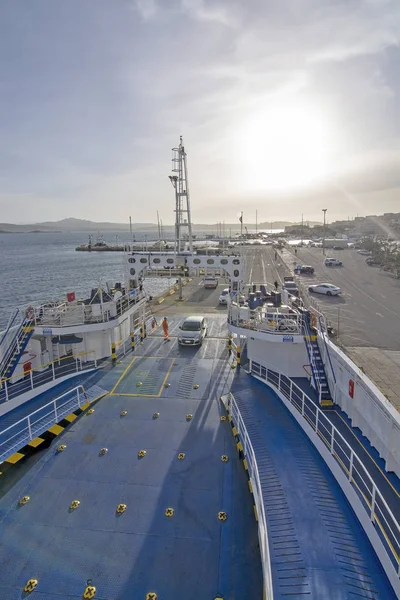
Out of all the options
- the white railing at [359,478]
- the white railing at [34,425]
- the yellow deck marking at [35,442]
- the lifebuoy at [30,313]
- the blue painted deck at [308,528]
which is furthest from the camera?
the lifebuoy at [30,313]

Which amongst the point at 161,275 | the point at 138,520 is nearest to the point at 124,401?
the point at 138,520

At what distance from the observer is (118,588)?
18.0 feet

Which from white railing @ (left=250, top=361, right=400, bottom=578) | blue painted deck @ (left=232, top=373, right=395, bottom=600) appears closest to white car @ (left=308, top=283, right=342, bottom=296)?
white railing @ (left=250, top=361, right=400, bottom=578)

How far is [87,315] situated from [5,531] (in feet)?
27.6

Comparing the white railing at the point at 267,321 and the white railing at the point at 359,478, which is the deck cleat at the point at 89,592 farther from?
the white railing at the point at 267,321

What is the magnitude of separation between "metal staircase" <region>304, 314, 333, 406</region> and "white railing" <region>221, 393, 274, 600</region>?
272 centimetres

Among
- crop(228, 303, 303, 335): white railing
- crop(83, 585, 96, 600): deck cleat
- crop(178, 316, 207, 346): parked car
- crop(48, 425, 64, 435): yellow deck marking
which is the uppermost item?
crop(228, 303, 303, 335): white railing

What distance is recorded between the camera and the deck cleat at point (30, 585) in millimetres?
5461

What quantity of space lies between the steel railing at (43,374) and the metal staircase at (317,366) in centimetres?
807

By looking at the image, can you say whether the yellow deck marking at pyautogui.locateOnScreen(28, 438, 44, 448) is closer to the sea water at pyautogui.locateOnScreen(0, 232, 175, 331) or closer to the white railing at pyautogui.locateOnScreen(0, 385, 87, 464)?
the white railing at pyautogui.locateOnScreen(0, 385, 87, 464)

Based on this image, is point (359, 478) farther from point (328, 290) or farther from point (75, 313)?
point (328, 290)

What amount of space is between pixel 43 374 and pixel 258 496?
9185 mm

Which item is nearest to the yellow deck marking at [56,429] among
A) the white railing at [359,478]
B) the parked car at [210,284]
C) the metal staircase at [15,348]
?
the metal staircase at [15,348]

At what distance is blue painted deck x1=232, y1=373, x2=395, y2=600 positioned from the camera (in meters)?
5.32
